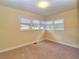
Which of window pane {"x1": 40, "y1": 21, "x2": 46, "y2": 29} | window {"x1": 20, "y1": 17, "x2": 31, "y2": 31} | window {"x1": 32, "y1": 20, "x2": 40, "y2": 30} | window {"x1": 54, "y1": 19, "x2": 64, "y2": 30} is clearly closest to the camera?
window {"x1": 20, "y1": 17, "x2": 31, "y2": 31}

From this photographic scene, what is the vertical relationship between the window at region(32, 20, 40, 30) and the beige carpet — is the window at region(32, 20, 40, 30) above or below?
above

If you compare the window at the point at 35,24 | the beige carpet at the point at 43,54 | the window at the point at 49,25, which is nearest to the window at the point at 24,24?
the window at the point at 35,24

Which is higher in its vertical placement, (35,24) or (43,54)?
(35,24)

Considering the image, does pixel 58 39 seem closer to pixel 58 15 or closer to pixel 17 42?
pixel 58 15

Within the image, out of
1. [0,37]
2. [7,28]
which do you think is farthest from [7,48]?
[7,28]

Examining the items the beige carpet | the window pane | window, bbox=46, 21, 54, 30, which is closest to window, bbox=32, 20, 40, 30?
the window pane

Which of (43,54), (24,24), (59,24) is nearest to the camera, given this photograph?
(43,54)

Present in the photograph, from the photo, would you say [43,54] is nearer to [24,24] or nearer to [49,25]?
[24,24]

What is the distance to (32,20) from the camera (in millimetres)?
5398

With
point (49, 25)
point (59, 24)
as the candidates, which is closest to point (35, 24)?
point (49, 25)

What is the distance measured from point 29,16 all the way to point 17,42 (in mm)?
1874

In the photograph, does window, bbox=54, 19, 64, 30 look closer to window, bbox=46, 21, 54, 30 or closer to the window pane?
window, bbox=46, 21, 54, 30

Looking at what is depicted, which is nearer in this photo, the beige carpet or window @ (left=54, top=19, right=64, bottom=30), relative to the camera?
the beige carpet

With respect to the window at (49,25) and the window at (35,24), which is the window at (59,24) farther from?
the window at (35,24)
